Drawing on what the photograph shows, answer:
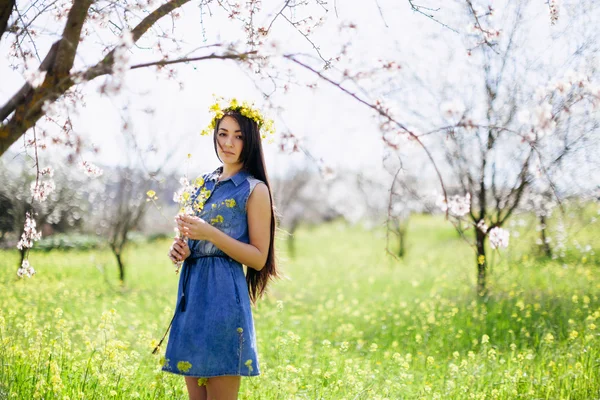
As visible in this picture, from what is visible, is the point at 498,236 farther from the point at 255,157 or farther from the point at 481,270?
the point at 481,270

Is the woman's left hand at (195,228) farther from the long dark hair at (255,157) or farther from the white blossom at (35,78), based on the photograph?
the white blossom at (35,78)

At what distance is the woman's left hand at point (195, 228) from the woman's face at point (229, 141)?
1.39 ft

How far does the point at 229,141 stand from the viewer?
103 inches

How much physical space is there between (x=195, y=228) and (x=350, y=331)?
4127 millimetres

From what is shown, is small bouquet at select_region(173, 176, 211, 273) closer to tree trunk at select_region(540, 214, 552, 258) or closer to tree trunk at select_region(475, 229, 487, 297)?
tree trunk at select_region(475, 229, 487, 297)

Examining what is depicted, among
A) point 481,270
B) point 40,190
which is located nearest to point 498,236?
point 481,270

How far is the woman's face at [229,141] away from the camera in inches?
104

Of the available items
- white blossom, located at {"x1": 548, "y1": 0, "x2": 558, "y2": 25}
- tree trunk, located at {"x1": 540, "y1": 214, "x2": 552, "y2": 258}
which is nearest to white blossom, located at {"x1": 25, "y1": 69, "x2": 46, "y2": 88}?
white blossom, located at {"x1": 548, "y1": 0, "x2": 558, "y2": 25}

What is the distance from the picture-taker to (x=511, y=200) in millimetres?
6863

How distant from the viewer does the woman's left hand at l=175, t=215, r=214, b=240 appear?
2.32 meters

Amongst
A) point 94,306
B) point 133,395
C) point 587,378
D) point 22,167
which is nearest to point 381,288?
point 94,306

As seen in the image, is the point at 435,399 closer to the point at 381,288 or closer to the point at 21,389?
the point at 21,389

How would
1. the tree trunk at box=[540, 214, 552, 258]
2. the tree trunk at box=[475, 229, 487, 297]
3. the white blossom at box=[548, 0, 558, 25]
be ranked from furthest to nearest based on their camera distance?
the tree trunk at box=[540, 214, 552, 258] → the tree trunk at box=[475, 229, 487, 297] → the white blossom at box=[548, 0, 558, 25]

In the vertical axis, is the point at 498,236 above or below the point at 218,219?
above
